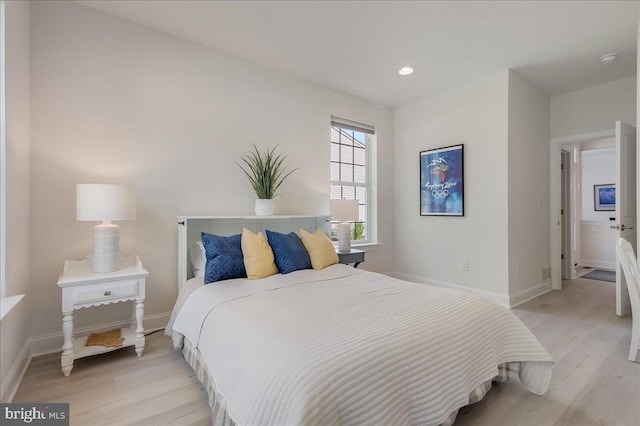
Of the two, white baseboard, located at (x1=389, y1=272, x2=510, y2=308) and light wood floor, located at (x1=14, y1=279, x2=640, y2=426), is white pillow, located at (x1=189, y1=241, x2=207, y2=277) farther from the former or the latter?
white baseboard, located at (x1=389, y1=272, x2=510, y2=308)

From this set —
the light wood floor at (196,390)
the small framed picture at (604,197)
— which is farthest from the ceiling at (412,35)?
the small framed picture at (604,197)

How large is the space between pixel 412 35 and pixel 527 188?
7.87ft

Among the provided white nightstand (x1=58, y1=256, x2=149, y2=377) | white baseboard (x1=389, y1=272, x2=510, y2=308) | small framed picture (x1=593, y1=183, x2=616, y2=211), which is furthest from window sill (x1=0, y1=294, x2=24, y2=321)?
small framed picture (x1=593, y1=183, x2=616, y2=211)

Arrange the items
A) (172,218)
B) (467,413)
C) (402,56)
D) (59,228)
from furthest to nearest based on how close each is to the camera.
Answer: (402,56) → (172,218) → (59,228) → (467,413)

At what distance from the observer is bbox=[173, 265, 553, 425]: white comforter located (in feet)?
3.50

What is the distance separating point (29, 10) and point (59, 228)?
1602 mm

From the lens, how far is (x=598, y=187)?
5.86 m

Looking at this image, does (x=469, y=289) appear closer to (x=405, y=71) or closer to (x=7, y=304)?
(x=405, y=71)

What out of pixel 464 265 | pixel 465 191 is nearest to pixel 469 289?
pixel 464 265

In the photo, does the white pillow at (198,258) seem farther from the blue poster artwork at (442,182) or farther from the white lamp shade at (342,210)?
the blue poster artwork at (442,182)

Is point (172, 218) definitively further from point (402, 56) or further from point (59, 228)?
point (402, 56)

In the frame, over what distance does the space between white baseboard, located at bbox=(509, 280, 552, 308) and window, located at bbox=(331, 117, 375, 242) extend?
1.91m

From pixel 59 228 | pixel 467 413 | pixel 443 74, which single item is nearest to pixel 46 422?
pixel 59 228

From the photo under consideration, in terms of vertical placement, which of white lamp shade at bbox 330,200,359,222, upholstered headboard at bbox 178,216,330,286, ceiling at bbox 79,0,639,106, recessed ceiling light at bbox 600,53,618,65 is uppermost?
ceiling at bbox 79,0,639,106
